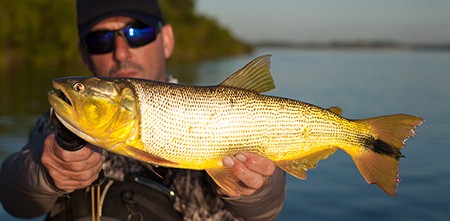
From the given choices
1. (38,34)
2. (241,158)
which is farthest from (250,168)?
(38,34)

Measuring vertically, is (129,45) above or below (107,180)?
above

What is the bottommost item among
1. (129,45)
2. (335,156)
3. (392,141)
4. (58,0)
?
(335,156)

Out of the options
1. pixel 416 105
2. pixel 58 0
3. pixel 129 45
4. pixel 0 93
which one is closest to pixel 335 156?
pixel 129 45

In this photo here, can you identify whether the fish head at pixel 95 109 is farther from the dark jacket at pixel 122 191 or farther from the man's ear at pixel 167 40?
the man's ear at pixel 167 40

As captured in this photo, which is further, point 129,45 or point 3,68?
point 3,68

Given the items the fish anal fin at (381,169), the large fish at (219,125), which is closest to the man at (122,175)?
the large fish at (219,125)

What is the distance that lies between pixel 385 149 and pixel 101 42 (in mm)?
2568

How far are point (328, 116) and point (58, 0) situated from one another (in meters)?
42.0

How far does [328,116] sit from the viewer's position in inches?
118

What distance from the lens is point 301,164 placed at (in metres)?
2.98

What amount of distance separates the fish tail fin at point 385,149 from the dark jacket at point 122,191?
65 cm

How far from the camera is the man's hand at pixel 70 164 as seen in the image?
107 inches

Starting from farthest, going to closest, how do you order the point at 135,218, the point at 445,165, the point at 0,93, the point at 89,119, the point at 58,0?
the point at 58,0 → the point at 0,93 → the point at 445,165 → the point at 135,218 → the point at 89,119

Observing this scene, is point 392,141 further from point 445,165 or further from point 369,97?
point 369,97
